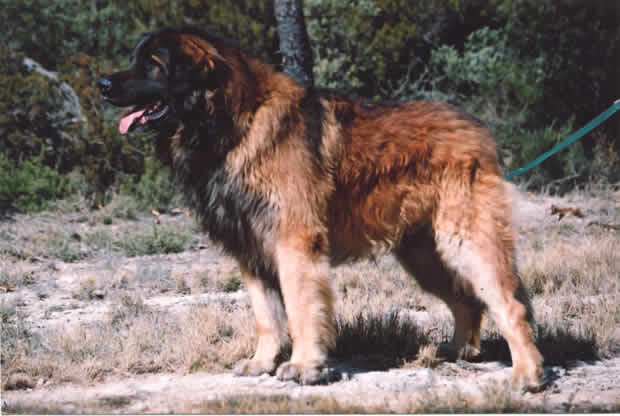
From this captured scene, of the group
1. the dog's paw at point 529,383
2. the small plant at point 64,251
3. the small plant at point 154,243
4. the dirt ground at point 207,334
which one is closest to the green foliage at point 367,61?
the small plant at point 154,243

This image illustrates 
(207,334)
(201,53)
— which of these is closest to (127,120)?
(201,53)

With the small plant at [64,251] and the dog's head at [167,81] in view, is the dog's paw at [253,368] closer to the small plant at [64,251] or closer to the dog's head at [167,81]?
the dog's head at [167,81]

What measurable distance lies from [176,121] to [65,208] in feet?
21.7

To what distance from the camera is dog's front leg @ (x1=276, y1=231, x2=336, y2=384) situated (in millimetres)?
4227

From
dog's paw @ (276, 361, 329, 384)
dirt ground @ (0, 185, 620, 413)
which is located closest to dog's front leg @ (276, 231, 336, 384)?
dog's paw @ (276, 361, 329, 384)

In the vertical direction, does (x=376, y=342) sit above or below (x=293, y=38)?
below

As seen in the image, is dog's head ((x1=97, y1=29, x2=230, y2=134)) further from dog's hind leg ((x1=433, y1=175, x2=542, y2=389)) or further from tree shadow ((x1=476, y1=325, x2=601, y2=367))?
tree shadow ((x1=476, y1=325, x2=601, y2=367))

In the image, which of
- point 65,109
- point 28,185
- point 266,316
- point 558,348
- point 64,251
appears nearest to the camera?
point 266,316

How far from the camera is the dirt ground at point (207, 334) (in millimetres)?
4043

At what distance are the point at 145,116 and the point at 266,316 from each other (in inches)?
60.3

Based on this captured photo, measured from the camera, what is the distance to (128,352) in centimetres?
475

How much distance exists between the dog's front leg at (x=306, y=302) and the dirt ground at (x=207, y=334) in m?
0.13

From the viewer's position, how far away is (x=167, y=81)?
13.8ft

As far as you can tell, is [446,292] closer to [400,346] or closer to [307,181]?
[400,346]
